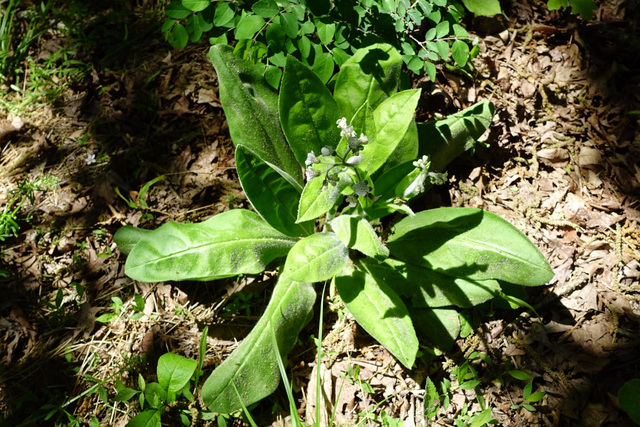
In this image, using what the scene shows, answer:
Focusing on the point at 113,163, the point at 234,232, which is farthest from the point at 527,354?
the point at 113,163

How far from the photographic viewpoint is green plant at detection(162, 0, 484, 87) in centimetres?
228

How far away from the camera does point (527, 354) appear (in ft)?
8.14

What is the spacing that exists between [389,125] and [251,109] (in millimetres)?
821

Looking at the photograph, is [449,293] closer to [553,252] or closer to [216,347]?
[553,252]

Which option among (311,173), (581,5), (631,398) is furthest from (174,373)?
(581,5)

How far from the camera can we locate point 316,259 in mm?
2141

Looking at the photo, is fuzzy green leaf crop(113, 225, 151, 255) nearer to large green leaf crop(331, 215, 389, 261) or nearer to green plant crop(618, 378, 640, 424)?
large green leaf crop(331, 215, 389, 261)

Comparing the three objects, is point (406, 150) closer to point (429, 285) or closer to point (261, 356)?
point (429, 285)

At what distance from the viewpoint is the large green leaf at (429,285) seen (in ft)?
7.78

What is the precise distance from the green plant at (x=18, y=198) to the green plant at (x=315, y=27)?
1.37 meters

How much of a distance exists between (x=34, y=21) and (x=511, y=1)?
3629 mm

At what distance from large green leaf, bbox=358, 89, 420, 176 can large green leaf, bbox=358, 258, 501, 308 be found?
1.99 feet

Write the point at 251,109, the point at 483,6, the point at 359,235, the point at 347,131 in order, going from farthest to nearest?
the point at 483,6 < the point at 251,109 < the point at 359,235 < the point at 347,131

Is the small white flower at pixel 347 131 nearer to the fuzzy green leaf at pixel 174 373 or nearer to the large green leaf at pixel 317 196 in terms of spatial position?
the large green leaf at pixel 317 196
